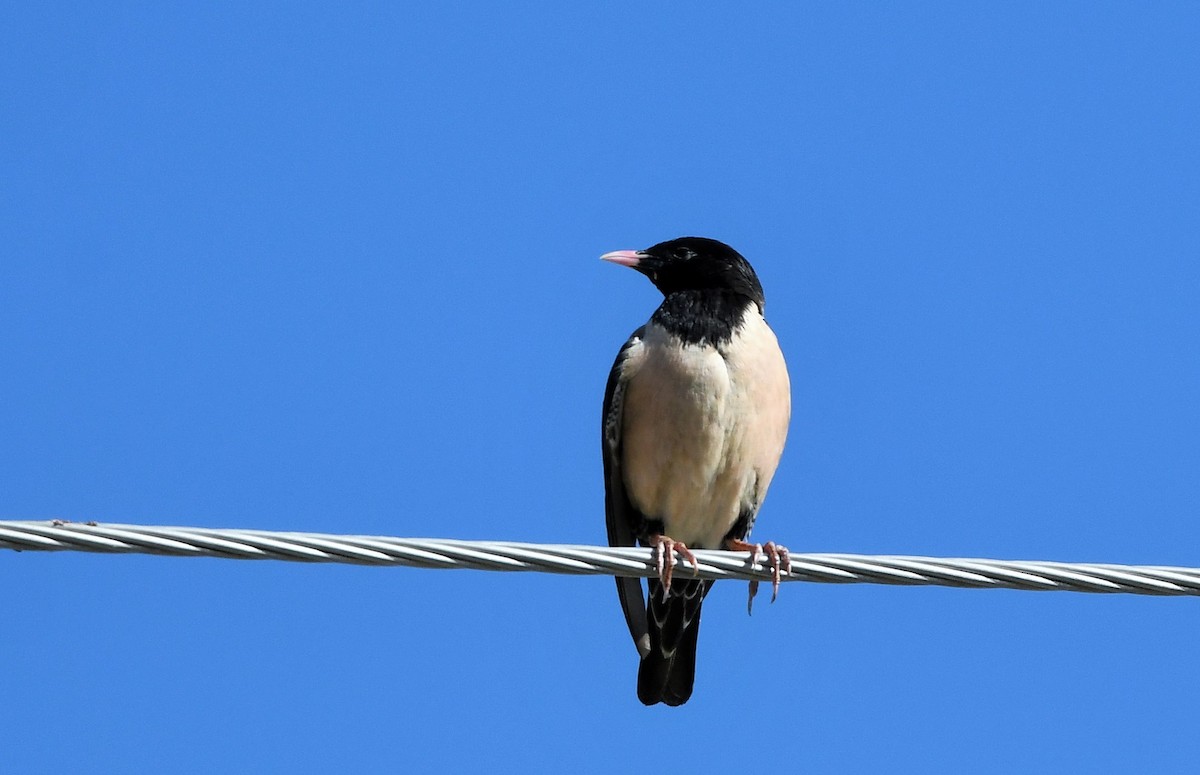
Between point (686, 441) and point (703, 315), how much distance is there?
2.25 feet

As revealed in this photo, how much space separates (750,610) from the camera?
6570 millimetres

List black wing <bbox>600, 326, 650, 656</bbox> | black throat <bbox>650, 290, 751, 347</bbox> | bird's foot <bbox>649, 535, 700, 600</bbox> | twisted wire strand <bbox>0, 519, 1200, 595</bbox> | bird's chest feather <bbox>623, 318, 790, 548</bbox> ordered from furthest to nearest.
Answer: black wing <bbox>600, 326, 650, 656</bbox> < black throat <bbox>650, 290, 751, 347</bbox> < bird's chest feather <bbox>623, 318, 790, 548</bbox> < bird's foot <bbox>649, 535, 700, 600</bbox> < twisted wire strand <bbox>0, 519, 1200, 595</bbox>

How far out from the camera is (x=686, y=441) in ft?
23.4

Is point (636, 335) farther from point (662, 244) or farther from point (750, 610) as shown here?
point (750, 610)

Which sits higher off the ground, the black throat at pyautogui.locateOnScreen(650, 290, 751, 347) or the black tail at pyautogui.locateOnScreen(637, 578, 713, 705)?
the black throat at pyautogui.locateOnScreen(650, 290, 751, 347)

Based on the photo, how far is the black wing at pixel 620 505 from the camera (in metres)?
7.45

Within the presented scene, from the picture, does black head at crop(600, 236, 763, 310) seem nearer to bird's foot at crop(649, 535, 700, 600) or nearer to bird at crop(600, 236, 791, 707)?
bird at crop(600, 236, 791, 707)

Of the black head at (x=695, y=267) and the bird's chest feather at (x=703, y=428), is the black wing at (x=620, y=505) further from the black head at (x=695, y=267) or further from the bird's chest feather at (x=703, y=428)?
the black head at (x=695, y=267)

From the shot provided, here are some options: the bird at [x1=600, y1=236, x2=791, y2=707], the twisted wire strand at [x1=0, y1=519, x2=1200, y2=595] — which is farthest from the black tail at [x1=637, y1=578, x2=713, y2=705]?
the twisted wire strand at [x1=0, y1=519, x2=1200, y2=595]

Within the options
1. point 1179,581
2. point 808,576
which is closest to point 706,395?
point 808,576

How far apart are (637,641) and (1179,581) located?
130 inches

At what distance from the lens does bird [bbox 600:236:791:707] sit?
711 centimetres

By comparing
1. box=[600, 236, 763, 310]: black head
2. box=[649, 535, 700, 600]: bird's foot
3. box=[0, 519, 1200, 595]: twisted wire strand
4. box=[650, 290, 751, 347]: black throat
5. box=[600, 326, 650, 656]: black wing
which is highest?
box=[600, 236, 763, 310]: black head

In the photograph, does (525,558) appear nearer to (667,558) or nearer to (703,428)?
(667,558)
